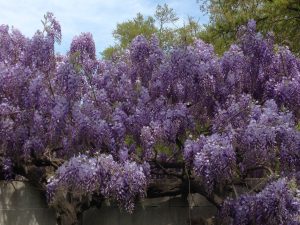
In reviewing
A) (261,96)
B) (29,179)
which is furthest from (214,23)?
(29,179)

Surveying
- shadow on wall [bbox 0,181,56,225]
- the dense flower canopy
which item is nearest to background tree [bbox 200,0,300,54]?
the dense flower canopy

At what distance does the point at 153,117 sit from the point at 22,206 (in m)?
2.37

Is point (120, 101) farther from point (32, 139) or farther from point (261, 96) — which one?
point (261, 96)

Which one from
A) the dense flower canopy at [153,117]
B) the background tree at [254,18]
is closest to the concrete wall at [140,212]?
the dense flower canopy at [153,117]

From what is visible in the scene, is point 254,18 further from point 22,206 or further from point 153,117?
point 22,206

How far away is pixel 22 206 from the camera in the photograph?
8406mm

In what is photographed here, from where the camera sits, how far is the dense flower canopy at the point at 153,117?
7.30 m

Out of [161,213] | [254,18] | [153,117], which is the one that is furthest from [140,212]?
[254,18]

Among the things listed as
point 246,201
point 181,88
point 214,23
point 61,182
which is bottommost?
point 246,201

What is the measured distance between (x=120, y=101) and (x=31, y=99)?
1.41 metres

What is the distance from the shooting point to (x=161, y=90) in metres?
8.65

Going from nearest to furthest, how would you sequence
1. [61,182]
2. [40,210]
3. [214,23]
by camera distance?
[61,182] < [40,210] < [214,23]

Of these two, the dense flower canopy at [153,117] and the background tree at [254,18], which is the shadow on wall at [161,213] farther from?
the background tree at [254,18]

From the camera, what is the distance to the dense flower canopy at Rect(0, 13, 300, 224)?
24.0 feet
